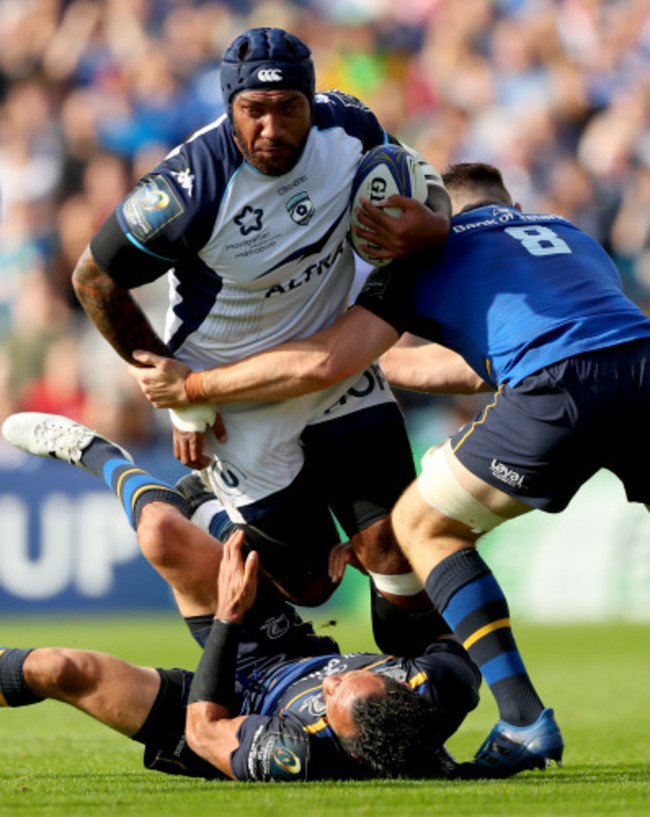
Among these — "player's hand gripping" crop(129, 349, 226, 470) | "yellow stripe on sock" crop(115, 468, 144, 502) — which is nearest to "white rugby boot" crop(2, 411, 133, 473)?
"yellow stripe on sock" crop(115, 468, 144, 502)

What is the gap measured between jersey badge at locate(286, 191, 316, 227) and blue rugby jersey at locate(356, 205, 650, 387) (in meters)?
0.36

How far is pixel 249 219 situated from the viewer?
570 cm

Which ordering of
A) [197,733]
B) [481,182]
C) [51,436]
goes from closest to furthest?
1. [197,733]
2. [481,182]
3. [51,436]

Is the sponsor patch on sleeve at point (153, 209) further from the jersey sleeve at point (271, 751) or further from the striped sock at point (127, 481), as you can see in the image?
the jersey sleeve at point (271, 751)

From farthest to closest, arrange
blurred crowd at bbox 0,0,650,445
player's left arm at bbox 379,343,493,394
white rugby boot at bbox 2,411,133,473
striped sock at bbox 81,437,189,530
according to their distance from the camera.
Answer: blurred crowd at bbox 0,0,650,445
white rugby boot at bbox 2,411,133,473
player's left arm at bbox 379,343,493,394
striped sock at bbox 81,437,189,530

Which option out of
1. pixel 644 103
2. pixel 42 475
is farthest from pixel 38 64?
pixel 644 103

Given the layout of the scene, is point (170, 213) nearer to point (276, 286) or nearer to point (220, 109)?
point (276, 286)

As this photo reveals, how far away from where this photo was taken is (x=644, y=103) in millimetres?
15109

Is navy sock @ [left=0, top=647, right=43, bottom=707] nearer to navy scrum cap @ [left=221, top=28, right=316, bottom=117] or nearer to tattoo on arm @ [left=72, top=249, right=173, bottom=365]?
tattoo on arm @ [left=72, top=249, right=173, bottom=365]

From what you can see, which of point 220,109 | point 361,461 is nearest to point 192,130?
point 220,109

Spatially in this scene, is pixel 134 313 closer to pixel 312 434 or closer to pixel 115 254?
pixel 115 254

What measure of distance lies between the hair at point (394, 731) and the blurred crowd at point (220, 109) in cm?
873

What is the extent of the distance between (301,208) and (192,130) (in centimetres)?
961

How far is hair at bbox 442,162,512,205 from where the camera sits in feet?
20.2
